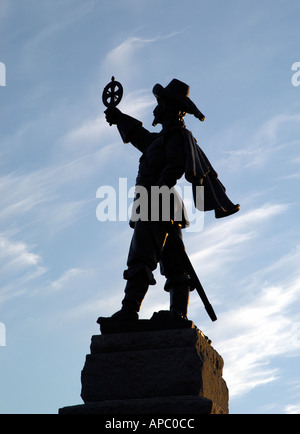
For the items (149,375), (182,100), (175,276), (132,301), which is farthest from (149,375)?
(182,100)

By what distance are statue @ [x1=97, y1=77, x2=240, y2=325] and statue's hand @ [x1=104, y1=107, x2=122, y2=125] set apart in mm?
476

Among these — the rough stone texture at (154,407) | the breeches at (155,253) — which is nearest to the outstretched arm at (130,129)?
the breeches at (155,253)

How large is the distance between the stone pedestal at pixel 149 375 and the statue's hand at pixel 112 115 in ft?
7.93

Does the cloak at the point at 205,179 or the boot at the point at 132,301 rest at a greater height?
the cloak at the point at 205,179

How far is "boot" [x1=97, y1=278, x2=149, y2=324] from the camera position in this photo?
6301 millimetres

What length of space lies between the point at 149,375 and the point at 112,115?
291 centimetres

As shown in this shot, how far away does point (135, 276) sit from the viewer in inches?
251

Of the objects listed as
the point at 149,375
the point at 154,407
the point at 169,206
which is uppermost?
the point at 169,206

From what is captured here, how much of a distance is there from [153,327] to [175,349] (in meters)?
0.34

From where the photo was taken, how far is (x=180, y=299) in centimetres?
663

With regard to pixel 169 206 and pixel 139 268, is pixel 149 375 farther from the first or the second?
pixel 169 206

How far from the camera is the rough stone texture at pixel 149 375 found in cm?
567

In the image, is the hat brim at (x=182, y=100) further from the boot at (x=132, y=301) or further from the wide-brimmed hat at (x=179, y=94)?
the boot at (x=132, y=301)

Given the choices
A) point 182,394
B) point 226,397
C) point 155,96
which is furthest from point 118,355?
point 155,96
